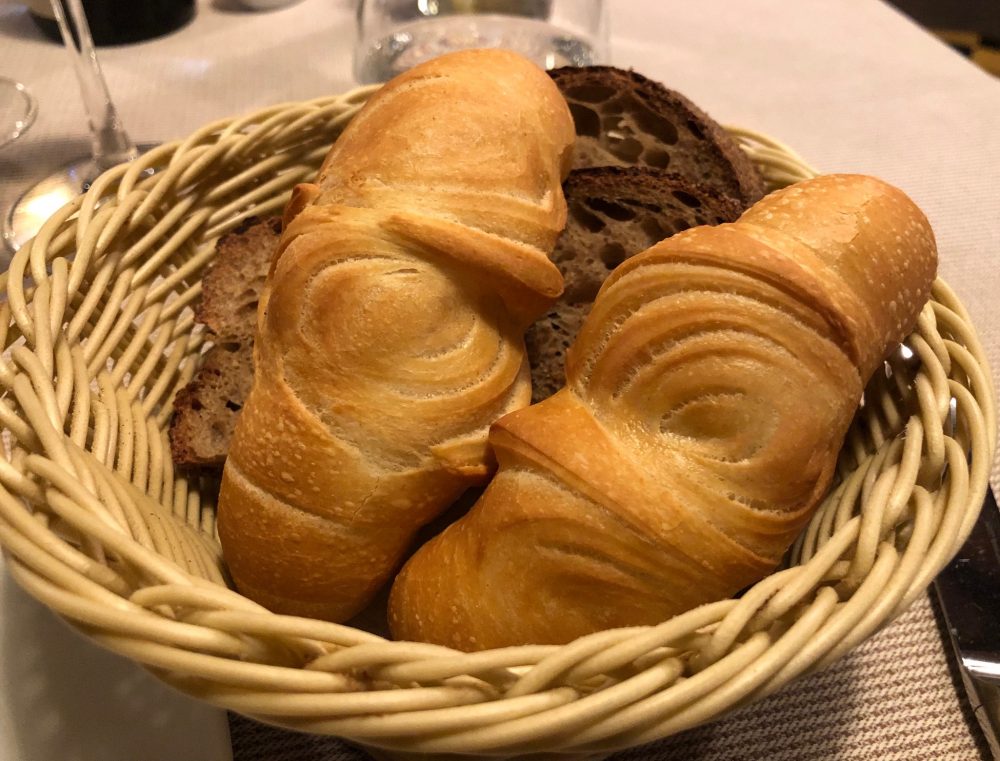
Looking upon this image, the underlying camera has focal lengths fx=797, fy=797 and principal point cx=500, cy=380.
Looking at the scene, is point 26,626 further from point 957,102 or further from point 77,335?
point 957,102

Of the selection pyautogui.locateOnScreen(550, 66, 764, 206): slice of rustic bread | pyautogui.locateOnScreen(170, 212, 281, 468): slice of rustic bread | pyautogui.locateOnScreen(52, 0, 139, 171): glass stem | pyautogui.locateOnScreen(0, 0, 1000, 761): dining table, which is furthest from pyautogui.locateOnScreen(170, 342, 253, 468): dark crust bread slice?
pyautogui.locateOnScreen(52, 0, 139, 171): glass stem

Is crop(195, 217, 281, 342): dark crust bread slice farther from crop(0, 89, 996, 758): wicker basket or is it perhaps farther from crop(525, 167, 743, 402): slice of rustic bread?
crop(525, 167, 743, 402): slice of rustic bread

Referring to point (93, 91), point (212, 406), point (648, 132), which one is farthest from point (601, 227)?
point (93, 91)

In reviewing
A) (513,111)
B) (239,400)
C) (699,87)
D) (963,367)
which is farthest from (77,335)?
(699,87)

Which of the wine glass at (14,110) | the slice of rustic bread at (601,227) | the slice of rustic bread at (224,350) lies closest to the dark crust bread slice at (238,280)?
the slice of rustic bread at (224,350)

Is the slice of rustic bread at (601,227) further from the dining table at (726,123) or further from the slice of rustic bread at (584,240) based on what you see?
the dining table at (726,123)

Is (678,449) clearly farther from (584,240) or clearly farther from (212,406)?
(212,406)
